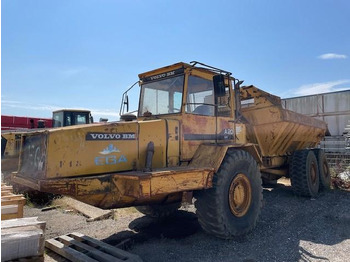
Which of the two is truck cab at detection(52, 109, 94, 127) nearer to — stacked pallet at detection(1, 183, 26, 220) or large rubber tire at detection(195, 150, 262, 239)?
stacked pallet at detection(1, 183, 26, 220)

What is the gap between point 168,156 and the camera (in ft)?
15.6

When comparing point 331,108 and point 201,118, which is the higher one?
point 331,108

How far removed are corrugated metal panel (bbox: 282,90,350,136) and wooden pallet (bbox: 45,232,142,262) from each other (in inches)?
678

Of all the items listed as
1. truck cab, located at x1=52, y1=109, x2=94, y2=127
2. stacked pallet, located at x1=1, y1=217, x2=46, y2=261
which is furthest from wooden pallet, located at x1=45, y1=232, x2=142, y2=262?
truck cab, located at x1=52, y1=109, x2=94, y2=127

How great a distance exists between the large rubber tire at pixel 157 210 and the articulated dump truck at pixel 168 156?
0.03m

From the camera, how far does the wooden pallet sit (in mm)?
3824

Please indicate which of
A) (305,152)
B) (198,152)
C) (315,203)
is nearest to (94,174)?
(198,152)

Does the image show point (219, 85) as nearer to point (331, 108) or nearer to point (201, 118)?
point (201, 118)

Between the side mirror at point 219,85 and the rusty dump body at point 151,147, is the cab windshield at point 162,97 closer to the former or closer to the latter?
the rusty dump body at point 151,147

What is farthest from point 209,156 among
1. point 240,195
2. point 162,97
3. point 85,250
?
point 85,250

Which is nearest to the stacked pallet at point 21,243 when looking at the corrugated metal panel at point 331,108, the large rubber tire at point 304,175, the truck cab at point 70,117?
the large rubber tire at point 304,175

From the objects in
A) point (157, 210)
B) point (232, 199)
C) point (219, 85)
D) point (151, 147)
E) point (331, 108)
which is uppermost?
point (331, 108)

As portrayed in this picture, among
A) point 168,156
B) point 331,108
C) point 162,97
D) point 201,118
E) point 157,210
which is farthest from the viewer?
point 331,108

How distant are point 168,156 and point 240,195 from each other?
1.47 metres
